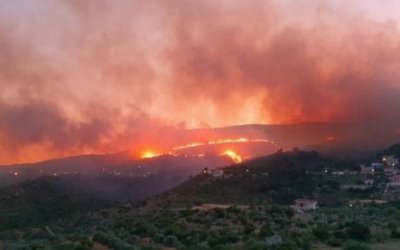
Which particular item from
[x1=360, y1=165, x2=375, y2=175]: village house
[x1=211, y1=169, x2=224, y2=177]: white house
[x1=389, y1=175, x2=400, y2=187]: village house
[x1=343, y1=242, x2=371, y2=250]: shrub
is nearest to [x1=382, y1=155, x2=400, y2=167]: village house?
[x1=360, y1=165, x2=375, y2=175]: village house

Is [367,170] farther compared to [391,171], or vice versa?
[367,170]

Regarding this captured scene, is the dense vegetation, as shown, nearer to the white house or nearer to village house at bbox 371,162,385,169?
the white house

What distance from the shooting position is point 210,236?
42.2 metres

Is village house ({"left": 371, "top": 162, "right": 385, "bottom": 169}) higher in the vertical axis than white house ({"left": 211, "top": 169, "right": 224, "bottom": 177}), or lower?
lower

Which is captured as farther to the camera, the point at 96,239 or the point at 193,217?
the point at 193,217

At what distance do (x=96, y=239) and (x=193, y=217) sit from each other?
17913mm

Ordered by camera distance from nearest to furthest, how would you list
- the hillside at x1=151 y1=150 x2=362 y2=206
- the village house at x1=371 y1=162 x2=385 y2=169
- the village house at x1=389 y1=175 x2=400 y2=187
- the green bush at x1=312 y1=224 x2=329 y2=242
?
the green bush at x1=312 y1=224 x2=329 y2=242
the hillside at x1=151 y1=150 x2=362 y2=206
the village house at x1=389 y1=175 x2=400 y2=187
the village house at x1=371 y1=162 x2=385 y2=169

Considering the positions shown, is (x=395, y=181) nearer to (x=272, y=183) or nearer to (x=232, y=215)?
(x=272, y=183)

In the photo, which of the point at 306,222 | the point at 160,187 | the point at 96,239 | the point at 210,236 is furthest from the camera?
the point at 160,187

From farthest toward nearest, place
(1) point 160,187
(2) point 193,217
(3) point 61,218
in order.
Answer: (1) point 160,187 → (3) point 61,218 → (2) point 193,217

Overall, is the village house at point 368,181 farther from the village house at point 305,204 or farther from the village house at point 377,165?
the village house at point 305,204

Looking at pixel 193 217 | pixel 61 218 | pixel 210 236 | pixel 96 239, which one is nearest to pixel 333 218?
pixel 193 217

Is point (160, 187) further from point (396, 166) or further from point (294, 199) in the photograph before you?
point (396, 166)

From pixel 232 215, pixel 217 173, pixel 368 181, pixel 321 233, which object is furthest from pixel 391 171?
pixel 321 233
